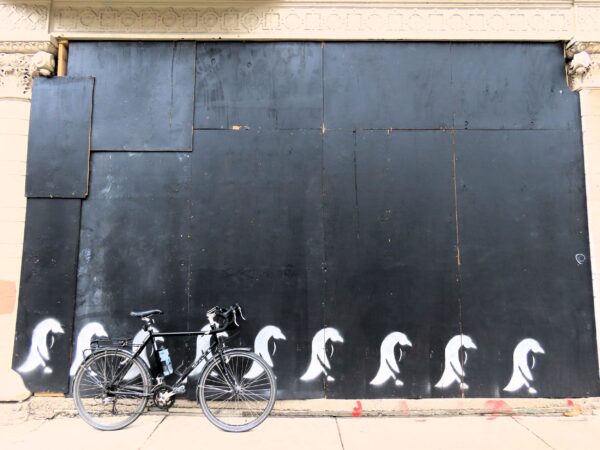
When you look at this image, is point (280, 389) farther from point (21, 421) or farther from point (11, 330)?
point (11, 330)

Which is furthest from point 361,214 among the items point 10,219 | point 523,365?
point 10,219

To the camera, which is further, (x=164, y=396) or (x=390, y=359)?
(x=390, y=359)

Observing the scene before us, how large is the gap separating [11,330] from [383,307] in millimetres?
4196

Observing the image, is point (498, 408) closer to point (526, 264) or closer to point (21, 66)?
point (526, 264)

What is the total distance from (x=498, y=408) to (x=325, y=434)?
78.9 inches

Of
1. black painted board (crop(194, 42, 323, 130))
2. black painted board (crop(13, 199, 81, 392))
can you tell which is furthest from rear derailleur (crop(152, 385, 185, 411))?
black painted board (crop(194, 42, 323, 130))

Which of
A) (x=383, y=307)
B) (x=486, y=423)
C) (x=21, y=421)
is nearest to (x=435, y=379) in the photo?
(x=486, y=423)

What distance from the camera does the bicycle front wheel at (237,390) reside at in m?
4.36

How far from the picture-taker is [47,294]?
16.1 feet

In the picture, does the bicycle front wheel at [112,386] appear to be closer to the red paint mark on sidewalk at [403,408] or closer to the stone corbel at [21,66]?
the red paint mark on sidewalk at [403,408]

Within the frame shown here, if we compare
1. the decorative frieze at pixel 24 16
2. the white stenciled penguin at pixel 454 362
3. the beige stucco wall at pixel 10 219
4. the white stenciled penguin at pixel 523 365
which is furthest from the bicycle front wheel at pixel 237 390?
the decorative frieze at pixel 24 16

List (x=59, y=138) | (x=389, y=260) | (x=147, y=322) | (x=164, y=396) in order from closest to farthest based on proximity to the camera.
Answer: (x=164, y=396) < (x=147, y=322) < (x=389, y=260) < (x=59, y=138)

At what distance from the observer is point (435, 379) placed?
483 centimetres

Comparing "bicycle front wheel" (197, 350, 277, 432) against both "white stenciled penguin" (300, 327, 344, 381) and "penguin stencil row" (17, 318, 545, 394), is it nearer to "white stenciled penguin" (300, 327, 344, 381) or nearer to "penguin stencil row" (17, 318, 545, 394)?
"penguin stencil row" (17, 318, 545, 394)
